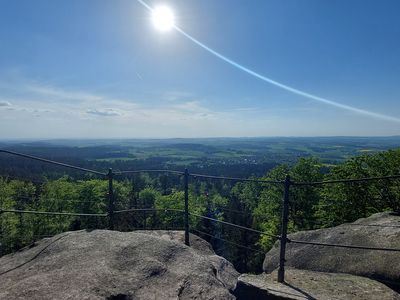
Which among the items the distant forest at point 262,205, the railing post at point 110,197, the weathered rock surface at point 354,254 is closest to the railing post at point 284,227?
the weathered rock surface at point 354,254

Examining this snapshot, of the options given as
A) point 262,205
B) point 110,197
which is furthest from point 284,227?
point 262,205

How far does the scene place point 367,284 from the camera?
17.2 ft

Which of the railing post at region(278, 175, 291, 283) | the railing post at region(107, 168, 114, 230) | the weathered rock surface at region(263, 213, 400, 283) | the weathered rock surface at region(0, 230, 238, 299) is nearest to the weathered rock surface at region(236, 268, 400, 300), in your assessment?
the railing post at region(278, 175, 291, 283)

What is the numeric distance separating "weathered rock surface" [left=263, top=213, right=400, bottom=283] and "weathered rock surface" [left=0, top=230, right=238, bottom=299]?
169 centimetres

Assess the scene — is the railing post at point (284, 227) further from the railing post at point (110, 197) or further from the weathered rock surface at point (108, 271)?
the railing post at point (110, 197)

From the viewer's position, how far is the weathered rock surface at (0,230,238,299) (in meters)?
4.25

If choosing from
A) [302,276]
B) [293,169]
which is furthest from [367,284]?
[293,169]

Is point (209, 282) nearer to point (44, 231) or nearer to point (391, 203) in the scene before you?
point (391, 203)

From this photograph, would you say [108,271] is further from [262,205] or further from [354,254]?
[262,205]

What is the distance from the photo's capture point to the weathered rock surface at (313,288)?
4758 mm

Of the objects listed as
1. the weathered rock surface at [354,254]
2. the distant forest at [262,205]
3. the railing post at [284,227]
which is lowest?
the distant forest at [262,205]

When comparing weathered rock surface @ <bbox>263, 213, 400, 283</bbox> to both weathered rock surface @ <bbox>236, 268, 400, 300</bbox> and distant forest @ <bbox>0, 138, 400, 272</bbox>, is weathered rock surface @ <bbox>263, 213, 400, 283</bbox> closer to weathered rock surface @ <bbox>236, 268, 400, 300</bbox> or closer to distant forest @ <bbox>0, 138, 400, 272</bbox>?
weathered rock surface @ <bbox>236, 268, 400, 300</bbox>

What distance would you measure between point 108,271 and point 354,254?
4.41m

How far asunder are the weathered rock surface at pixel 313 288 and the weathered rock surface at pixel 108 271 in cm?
37
